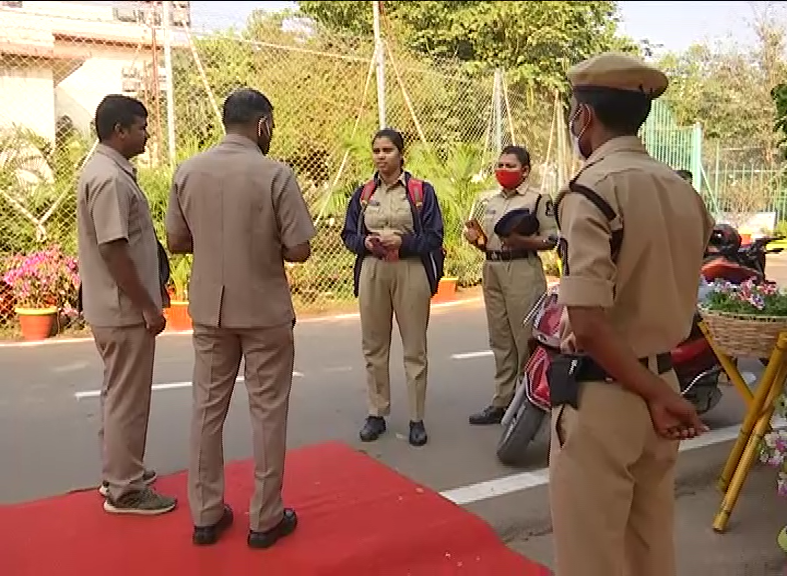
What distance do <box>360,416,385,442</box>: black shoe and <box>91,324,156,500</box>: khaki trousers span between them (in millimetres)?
1413

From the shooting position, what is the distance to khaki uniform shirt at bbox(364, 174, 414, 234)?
4.62 metres

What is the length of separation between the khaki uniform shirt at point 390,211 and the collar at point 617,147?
244 cm

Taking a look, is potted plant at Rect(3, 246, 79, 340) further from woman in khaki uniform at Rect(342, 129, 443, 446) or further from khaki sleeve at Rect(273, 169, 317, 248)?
khaki sleeve at Rect(273, 169, 317, 248)

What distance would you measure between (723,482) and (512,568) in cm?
127

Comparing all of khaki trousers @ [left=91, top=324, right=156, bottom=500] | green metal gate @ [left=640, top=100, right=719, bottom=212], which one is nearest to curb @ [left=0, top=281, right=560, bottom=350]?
khaki trousers @ [left=91, top=324, right=156, bottom=500]

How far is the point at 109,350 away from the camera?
362 cm

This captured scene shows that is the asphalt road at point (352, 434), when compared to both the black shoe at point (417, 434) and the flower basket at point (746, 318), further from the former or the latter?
the flower basket at point (746, 318)

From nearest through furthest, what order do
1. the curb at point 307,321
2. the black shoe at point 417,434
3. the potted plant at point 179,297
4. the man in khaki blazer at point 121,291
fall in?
the man in khaki blazer at point 121,291 → the black shoe at point 417,434 → the curb at point 307,321 → the potted plant at point 179,297

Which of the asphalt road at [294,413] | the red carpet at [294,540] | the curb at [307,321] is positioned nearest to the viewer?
the red carpet at [294,540]

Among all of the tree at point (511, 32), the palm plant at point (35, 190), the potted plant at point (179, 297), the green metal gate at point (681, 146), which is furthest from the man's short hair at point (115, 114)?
the green metal gate at point (681, 146)

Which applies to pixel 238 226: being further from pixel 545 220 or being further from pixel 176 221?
pixel 545 220

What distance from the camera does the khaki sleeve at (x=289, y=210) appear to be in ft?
10.7

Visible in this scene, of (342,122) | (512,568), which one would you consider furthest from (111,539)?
(342,122)

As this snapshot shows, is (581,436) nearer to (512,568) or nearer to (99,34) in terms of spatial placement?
(512,568)
